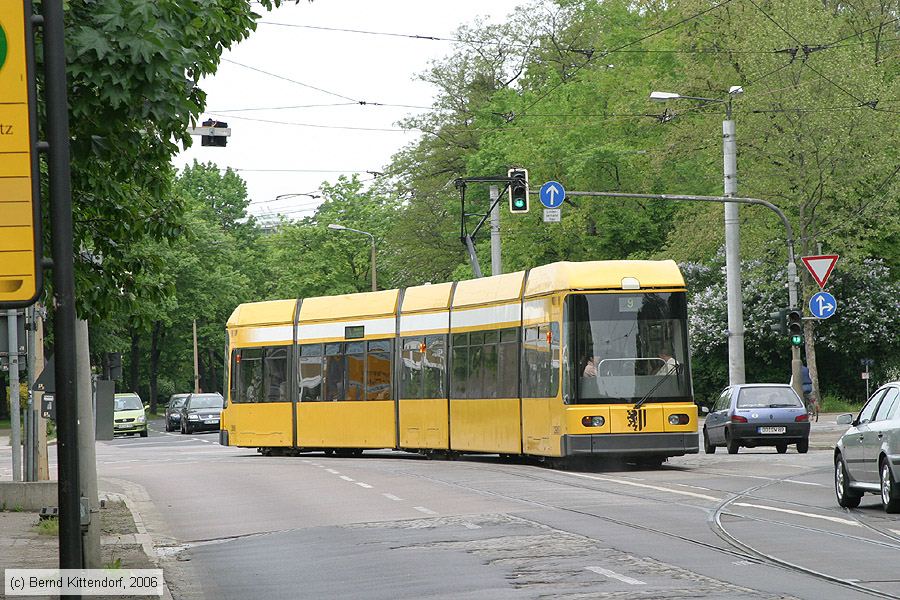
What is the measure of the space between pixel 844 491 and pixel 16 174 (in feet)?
42.0

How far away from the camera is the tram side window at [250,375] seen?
35.3 m

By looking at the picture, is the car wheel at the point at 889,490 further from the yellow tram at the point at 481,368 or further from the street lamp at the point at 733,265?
the street lamp at the point at 733,265

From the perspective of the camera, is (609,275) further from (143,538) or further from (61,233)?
(61,233)

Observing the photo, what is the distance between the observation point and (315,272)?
86062 millimetres

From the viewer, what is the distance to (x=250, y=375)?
3553 centimetres

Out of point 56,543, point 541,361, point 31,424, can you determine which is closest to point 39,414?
point 31,424

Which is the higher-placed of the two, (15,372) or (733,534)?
(15,372)

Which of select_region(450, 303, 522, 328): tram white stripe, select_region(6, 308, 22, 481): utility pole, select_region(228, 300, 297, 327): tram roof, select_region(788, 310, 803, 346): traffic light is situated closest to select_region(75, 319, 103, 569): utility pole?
select_region(6, 308, 22, 481): utility pole

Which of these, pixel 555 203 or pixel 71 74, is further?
pixel 555 203

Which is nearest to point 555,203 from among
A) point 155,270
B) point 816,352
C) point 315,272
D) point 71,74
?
point 816,352

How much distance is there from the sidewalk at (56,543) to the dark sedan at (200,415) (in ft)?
138

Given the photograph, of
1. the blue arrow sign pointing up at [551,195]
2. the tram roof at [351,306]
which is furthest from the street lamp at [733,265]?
the tram roof at [351,306]

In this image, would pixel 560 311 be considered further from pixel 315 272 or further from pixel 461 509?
pixel 315 272

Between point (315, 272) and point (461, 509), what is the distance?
223ft
